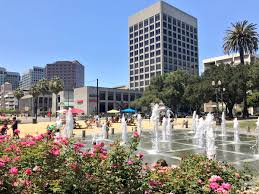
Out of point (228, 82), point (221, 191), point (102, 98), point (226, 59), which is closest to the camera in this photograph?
point (221, 191)

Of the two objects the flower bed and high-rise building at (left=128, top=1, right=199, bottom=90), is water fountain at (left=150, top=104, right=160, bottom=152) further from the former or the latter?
high-rise building at (left=128, top=1, right=199, bottom=90)

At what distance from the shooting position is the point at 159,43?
152m

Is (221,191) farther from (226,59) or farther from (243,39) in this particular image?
(226,59)

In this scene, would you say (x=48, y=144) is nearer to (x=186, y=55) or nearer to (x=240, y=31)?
(x=240, y=31)

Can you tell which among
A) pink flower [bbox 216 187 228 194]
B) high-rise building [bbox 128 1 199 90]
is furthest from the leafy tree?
pink flower [bbox 216 187 228 194]

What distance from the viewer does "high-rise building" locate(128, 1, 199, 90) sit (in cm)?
15200

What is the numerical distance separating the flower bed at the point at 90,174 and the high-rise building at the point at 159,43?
14441cm

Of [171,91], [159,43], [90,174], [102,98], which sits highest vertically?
[159,43]

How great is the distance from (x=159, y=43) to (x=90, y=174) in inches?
5888

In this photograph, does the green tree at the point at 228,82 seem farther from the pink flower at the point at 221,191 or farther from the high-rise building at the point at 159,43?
the high-rise building at the point at 159,43

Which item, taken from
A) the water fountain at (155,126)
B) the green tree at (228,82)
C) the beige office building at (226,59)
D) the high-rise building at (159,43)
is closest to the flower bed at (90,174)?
the water fountain at (155,126)

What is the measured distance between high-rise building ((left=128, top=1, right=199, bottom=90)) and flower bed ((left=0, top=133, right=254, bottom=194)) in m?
144

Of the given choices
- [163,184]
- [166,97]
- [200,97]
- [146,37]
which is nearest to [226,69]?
[200,97]

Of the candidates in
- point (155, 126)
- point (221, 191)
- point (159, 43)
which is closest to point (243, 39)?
point (155, 126)
